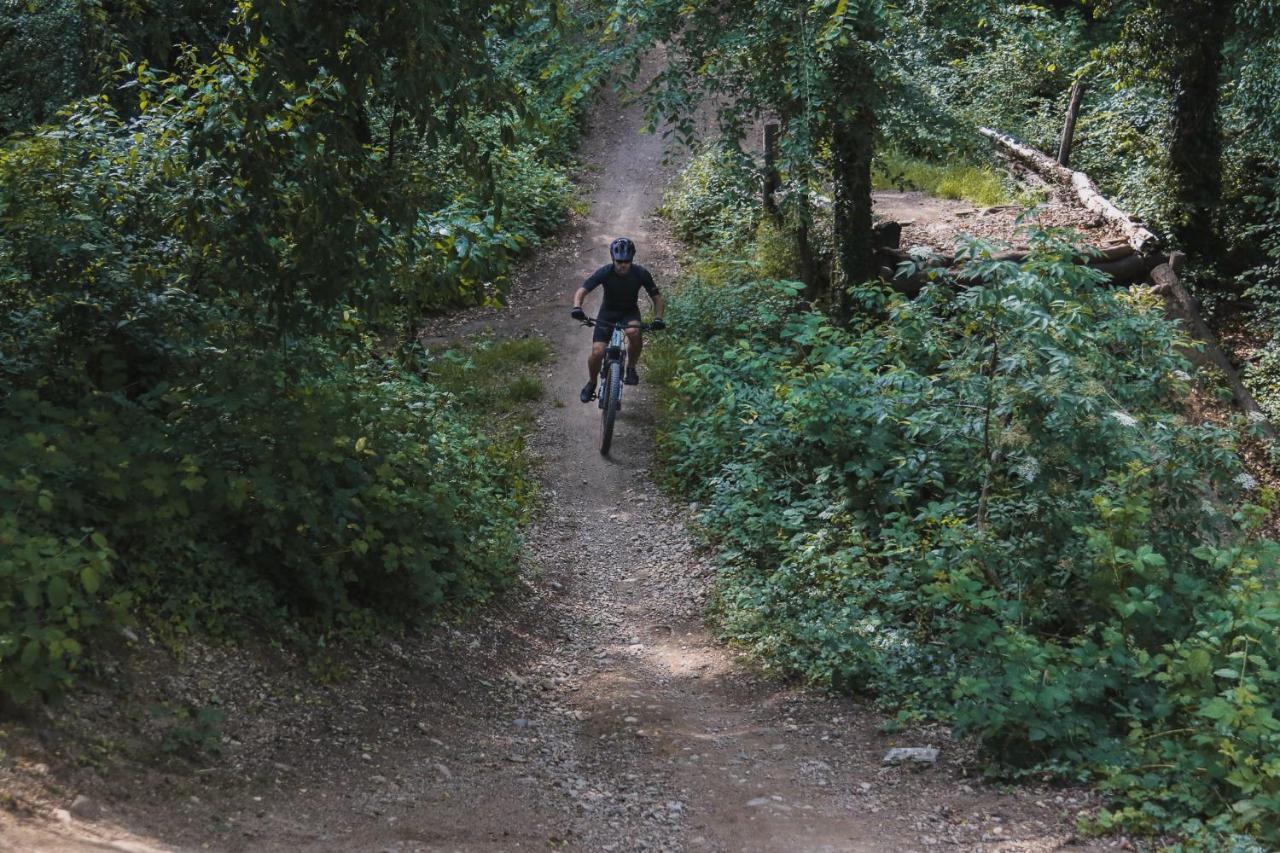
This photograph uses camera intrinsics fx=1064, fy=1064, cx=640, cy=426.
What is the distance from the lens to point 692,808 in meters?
5.08

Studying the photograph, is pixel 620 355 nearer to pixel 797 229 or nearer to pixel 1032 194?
pixel 797 229

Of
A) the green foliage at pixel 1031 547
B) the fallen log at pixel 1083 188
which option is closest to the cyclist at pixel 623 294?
the green foliage at pixel 1031 547

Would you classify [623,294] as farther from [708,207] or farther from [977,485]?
[708,207]

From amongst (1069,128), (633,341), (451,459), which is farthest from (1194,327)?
(451,459)

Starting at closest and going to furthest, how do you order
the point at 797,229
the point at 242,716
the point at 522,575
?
the point at 242,716 < the point at 522,575 < the point at 797,229

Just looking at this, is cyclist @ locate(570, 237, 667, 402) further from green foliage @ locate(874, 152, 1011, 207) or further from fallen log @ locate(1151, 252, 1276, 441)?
green foliage @ locate(874, 152, 1011, 207)

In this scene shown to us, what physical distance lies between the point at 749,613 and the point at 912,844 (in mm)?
2950

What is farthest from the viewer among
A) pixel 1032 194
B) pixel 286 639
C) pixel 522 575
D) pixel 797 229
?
pixel 1032 194

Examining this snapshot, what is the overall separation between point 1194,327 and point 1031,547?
7856mm

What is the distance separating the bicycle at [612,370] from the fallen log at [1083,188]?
22.8ft

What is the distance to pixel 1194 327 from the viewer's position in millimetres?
12734

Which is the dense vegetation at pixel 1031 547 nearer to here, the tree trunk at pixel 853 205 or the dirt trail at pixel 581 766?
the dirt trail at pixel 581 766

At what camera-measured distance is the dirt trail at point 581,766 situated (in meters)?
4.35

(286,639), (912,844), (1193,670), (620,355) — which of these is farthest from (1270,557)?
(620,355)
